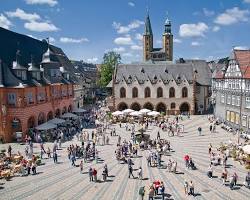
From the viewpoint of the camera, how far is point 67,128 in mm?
49844

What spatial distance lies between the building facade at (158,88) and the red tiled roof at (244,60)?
17.6 meters

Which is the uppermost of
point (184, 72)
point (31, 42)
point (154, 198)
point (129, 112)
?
point (31, 42)

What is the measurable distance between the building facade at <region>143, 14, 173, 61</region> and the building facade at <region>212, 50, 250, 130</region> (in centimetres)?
6916

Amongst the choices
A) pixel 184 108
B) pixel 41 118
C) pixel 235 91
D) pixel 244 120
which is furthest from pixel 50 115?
pixel 244 120

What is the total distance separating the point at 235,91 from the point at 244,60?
486cm

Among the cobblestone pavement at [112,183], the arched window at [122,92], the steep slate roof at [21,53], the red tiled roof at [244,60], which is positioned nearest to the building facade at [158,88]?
the arched window at [122,92]

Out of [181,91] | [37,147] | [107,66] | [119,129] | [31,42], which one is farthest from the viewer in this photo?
[107,66]

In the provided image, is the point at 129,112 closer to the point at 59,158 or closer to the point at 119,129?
the point at 119,129

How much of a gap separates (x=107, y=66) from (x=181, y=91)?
28526 millimetres

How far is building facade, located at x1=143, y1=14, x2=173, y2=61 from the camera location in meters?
127

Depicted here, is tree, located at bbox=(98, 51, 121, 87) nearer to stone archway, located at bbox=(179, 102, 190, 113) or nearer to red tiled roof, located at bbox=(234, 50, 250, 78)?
stone archway, located at bbox=(179, 102, 190, 113)

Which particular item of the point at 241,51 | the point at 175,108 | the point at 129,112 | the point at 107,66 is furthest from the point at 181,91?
the point at 107,66

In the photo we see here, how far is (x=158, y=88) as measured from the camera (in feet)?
227

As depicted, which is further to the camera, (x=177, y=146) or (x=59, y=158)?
(x=177, y=146)
